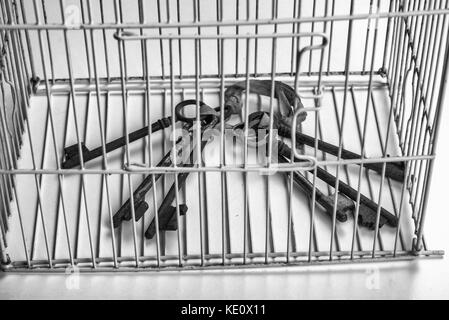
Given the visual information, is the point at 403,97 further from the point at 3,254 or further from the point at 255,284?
the point at 3,254

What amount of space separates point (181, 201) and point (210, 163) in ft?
0.24

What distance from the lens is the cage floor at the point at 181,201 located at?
37.3 inches

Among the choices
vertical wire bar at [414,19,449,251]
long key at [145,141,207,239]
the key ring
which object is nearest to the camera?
vertical wire bar at [414,19,449,251]

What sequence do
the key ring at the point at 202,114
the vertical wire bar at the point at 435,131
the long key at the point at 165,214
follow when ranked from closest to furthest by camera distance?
the vertical wire bar at the point at 435,131 < the long key at the point at 165,214 < the key ring at the point at 202,114

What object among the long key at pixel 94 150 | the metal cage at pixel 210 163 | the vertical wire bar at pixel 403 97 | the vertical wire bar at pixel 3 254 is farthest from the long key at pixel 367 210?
the vertical wire bar at pixel 3 254

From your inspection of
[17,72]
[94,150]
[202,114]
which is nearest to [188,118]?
[202,114]

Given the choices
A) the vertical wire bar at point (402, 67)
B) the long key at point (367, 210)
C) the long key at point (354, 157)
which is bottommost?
the long key at point (367, 210)

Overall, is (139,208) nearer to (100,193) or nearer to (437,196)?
(100,193)

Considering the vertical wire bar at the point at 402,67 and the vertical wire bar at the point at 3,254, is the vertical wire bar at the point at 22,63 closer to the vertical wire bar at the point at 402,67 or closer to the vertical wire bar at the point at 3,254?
the vertical wire bar at the point at 3,254

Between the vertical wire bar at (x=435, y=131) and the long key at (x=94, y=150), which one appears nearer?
the vertical wire bar at (x=435, y=131)

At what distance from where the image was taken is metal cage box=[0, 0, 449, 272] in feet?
2.83

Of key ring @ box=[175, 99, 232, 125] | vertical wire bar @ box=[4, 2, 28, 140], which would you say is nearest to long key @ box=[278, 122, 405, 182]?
key ring @ box=[175, 99, 232, 125]

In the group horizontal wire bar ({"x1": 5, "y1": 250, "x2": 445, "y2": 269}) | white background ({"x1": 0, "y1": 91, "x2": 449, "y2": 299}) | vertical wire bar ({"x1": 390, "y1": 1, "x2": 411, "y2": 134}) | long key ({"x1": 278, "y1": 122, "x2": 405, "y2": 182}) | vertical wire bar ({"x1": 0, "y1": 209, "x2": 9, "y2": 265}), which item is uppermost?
vertical wire bar ({"x1": 390, "y1": 1, "x2": 411, "y2": 134})

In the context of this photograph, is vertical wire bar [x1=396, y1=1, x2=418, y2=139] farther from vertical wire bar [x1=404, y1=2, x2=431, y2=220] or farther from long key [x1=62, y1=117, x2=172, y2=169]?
long key [x1=62, y1=117, x2=172, y2=169]
